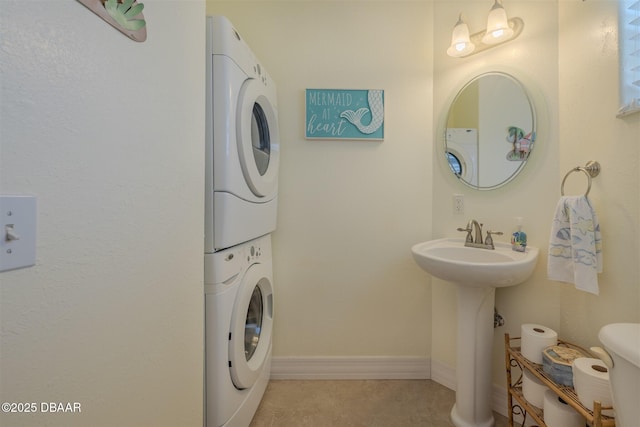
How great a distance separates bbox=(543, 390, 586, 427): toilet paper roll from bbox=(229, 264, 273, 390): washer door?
1.18m

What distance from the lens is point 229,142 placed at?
0.98 meters

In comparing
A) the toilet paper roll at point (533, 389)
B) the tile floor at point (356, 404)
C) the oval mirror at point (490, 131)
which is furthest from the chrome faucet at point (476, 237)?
the tile floor at point (356, 404)

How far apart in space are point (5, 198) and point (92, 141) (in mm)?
175

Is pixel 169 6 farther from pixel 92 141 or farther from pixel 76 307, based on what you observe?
pixel 76 307

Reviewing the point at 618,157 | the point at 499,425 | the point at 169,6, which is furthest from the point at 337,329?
the point at 169,6

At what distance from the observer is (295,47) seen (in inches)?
64.2

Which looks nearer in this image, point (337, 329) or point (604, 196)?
point (604, 196)

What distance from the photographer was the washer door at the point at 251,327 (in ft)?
3.38

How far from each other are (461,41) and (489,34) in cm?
13

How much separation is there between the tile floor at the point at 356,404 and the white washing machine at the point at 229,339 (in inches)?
8.7

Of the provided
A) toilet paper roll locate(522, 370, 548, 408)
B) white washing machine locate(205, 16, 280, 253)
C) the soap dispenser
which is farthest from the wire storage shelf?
white washing machine locate(205, 16, 280, 253)

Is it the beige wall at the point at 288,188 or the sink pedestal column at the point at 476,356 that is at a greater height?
the beige wall at the point at 288,188

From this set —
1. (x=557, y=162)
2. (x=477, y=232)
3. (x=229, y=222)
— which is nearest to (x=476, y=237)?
(x=477, y=232)

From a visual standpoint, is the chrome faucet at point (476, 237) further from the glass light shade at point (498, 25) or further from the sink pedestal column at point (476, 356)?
the glass light shade at point (498, 25)
